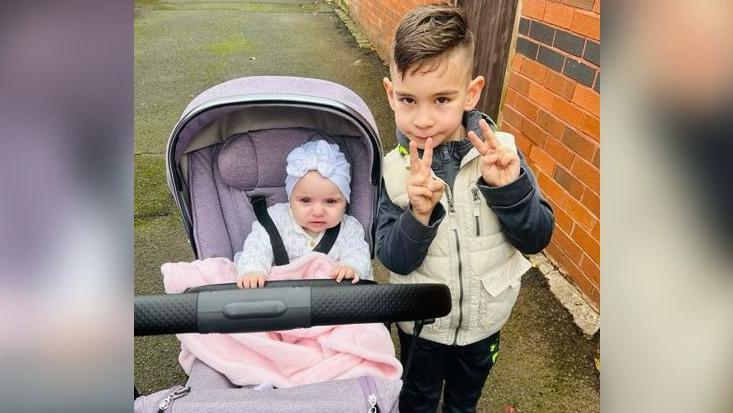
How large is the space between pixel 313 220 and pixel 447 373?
0.75 meters

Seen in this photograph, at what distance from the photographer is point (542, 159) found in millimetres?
3021

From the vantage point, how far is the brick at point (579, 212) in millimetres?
2604

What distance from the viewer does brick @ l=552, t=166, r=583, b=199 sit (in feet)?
8.79

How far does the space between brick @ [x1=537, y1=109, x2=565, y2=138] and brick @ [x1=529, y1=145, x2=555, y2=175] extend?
0.14m

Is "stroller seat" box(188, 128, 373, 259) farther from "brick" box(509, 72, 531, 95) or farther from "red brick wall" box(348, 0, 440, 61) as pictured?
"red brick wall" box(348, 0, 440, 61)

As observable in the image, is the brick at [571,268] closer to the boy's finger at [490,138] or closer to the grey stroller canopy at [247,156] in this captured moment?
the grey stroller canopy at [247,156]

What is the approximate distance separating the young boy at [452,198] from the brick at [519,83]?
174 cm

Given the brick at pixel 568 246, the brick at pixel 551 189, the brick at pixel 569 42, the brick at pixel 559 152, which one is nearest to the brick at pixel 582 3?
the brick at pixel 569 42

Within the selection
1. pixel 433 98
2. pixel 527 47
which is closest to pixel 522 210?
pixel 433 98

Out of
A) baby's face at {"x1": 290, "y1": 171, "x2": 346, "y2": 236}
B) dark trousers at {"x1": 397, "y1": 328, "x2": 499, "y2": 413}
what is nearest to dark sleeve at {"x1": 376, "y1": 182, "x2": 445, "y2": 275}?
baby's face at {"x1": 290, "y1": 171, "x2": 346, "y2": 236}

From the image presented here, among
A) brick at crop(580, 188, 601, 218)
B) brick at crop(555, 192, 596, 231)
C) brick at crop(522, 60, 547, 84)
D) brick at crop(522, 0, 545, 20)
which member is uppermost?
brick at crop(522, 0, 545, 20)

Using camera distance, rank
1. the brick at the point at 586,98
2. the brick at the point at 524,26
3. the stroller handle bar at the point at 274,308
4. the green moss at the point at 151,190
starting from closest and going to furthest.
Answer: the stroller handle bar at the point at 274,308
the brick at the point at 586,98
the brick at the point at 524,26
the green moss at the point at 151,190
